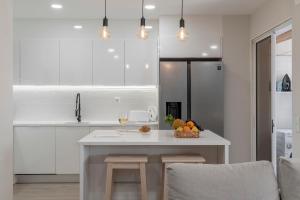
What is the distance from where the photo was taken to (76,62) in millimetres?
5262

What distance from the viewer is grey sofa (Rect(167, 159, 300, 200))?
1.68 metres

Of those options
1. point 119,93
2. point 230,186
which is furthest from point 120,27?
point 230,186

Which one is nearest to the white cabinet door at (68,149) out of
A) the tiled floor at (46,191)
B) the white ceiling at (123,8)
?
the tiled floor at (46,191)

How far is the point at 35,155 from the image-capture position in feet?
16.2

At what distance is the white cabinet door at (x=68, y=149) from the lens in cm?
496

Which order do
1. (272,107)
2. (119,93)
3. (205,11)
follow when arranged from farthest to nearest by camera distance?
(119,93) → (205,11) → (272,107)

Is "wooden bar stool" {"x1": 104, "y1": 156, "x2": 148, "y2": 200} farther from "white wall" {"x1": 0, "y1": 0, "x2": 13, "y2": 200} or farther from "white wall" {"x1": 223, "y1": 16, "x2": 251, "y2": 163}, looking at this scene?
"white wall" {"x1": 223, "y1": 16, "x2": 251, "y2": 163}

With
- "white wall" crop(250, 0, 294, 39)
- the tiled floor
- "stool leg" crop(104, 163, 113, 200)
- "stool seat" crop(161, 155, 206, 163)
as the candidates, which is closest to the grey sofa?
"stool seat" crop(161, 155, 206, 163)

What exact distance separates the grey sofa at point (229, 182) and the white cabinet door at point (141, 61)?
3586 millimetres

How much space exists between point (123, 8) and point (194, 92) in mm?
1655

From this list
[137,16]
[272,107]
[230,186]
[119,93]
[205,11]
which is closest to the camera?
[230,186]

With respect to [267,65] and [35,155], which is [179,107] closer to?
[267,65]

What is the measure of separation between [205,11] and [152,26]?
0.97m

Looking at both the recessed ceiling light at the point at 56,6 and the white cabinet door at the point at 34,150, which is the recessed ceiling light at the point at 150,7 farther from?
the white cabinet door at the point at 34,150
